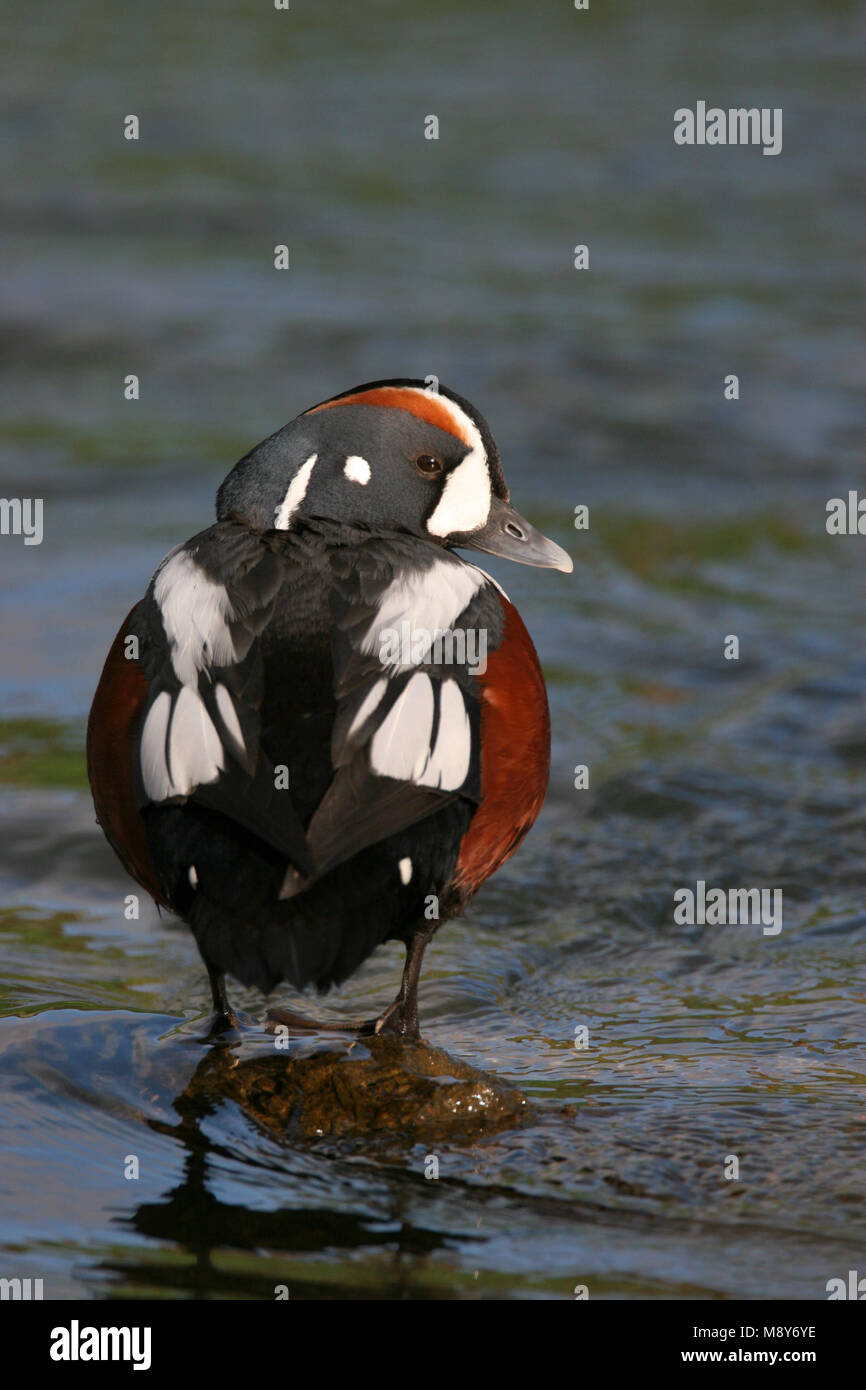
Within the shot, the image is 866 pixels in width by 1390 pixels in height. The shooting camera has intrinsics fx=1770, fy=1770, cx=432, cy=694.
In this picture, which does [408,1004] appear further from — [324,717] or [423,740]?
[324,717]

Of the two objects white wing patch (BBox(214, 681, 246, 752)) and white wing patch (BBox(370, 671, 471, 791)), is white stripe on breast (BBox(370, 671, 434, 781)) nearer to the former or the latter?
white wing patch (BBox(370, 671, 471, 791))

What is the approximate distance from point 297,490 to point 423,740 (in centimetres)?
133

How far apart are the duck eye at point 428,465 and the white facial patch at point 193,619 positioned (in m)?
1.01

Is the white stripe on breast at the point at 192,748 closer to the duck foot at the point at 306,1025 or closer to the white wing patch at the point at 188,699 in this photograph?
the white wing patch at the point at 188,699

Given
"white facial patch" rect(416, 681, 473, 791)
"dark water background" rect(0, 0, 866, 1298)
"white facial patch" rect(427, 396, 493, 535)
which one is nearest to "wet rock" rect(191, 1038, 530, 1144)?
"dark water background" rect(0, 0, 866, 1298)

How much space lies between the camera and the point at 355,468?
5.92m

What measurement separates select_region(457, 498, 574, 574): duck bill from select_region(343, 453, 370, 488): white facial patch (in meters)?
0.59

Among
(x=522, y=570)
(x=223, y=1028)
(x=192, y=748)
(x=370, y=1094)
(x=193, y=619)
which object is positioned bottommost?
(x=370, y=1094)

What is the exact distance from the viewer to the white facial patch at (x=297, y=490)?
19.2ft

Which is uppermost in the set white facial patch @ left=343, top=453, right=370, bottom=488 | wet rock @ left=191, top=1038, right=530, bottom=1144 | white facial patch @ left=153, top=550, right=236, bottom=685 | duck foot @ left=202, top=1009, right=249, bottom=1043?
white facial patch @ left=343, top=453, right=370, bottom=488

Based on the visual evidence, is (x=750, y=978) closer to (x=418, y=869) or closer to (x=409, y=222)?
(x=418, y=869)

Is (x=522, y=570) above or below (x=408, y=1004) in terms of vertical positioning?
above

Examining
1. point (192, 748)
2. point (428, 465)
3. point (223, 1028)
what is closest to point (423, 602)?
point (192, 748)

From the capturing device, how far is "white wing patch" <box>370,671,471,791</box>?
478cm
